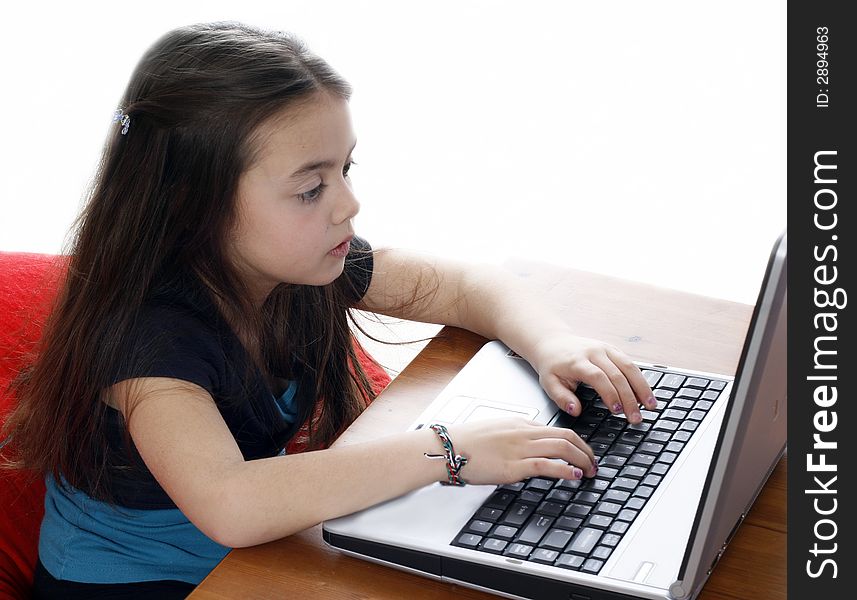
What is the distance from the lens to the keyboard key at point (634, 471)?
104 centimetres

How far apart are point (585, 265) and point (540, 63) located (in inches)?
28.4

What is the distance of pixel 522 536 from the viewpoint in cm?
95

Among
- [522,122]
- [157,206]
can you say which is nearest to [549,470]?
[157,206]

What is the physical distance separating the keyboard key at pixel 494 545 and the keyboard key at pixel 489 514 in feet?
0.12

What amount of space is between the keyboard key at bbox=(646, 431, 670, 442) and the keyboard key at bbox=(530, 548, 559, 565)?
0.21m

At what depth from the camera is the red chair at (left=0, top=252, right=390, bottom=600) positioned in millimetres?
1370

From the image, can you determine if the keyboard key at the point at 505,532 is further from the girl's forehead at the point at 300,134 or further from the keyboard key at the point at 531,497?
the girl's forehead at the point at 300,134

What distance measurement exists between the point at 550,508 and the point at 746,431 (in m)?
0.23

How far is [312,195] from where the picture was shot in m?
1.18

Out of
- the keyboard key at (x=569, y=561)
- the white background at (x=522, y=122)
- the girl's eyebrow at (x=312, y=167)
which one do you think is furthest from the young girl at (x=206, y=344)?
the white background at (x=522, y=122)

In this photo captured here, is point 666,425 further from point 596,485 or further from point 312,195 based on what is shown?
point 312,195
